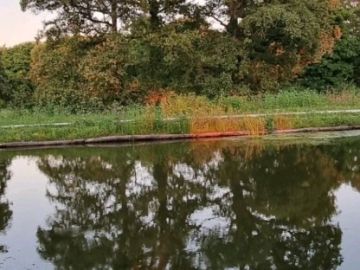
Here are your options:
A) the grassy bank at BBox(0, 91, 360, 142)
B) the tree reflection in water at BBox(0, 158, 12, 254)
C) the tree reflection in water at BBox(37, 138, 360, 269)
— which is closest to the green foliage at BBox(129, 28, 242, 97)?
the grassy bank at BBox(0, 91, 360, 142)

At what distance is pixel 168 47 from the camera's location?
75.9ft

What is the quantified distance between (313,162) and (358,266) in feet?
18.6

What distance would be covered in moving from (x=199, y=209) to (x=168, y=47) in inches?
604

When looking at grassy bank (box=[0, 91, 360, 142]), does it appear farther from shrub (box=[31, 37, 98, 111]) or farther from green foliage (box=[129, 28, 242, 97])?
shrub (box=[31, 37, 98, 111])

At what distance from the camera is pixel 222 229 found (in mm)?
7305

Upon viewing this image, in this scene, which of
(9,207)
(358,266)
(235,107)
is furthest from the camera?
(235,107)

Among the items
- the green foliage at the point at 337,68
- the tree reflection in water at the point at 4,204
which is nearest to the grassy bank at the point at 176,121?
the tree reflection in water at the point at 4,204

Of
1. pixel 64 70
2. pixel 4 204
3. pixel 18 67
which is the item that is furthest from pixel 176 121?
pixel 18 67

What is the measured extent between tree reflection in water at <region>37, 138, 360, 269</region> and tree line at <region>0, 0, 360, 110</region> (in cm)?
1062

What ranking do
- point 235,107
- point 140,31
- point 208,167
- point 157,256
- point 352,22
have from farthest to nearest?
point 352,22
point 140,31
point 235,107
point 208,167
point 157,256

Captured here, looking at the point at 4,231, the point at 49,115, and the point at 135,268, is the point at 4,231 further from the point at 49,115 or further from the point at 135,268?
the point at 49,115

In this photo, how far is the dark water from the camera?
21.0ft

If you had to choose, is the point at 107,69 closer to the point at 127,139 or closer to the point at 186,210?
the point at 127,139

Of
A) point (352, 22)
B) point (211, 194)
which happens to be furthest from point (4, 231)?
point (352, 22)
